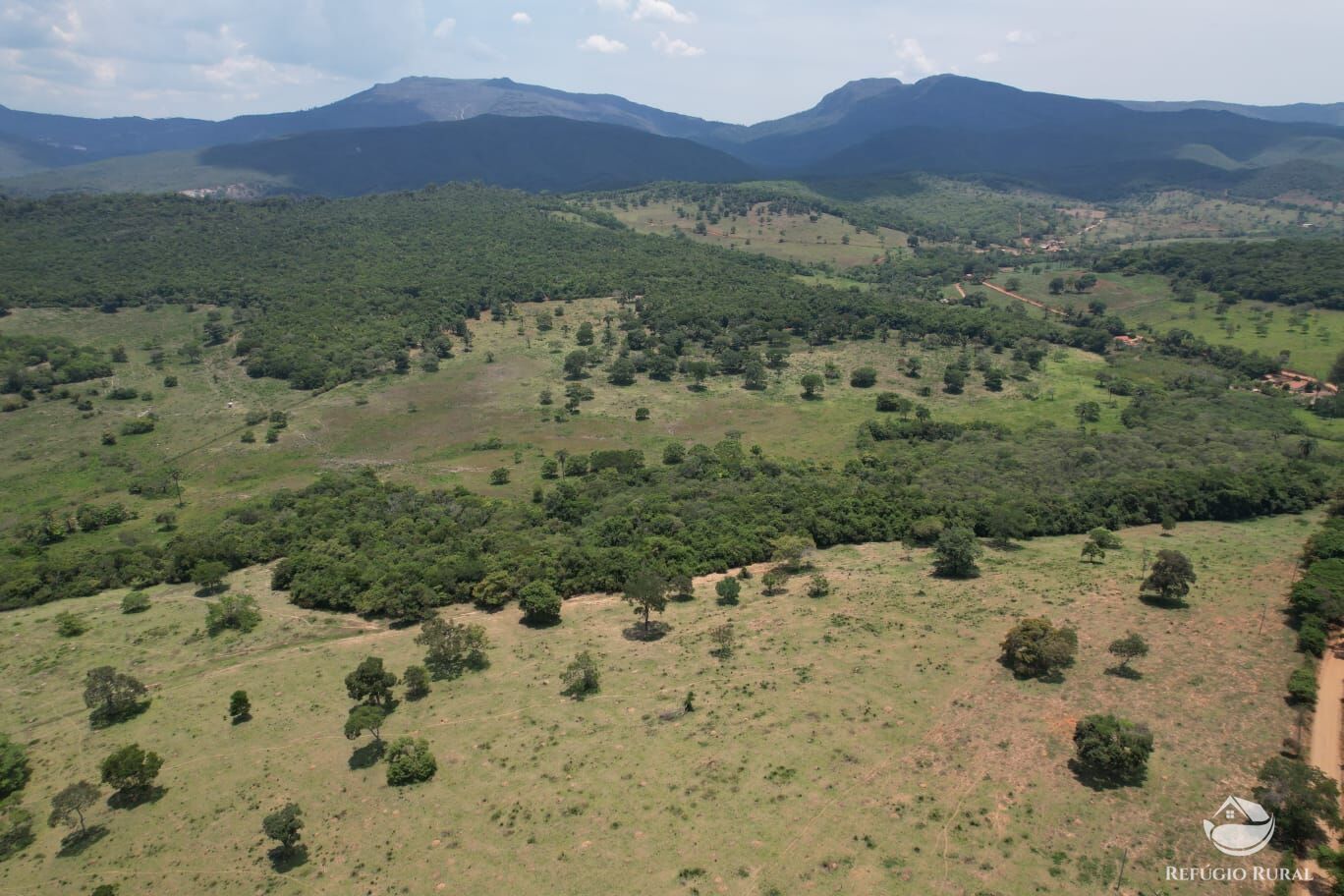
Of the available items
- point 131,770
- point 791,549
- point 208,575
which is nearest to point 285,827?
point 131,770

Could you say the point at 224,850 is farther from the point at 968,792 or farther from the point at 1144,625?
the point at 1144,625

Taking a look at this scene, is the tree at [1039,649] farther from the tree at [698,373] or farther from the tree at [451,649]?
the tree at [698,373]

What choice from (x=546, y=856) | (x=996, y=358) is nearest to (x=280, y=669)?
(x=546, y=856)

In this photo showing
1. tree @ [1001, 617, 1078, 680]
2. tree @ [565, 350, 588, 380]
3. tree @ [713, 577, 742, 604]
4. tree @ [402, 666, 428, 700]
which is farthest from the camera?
tree @ [565, 350, 588, 380]

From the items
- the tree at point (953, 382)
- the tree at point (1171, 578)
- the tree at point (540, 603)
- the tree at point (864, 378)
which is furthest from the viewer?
the tree at point (864, 378)

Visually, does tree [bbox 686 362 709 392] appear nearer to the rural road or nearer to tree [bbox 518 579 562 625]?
tree [bbox 518 579 562 625]

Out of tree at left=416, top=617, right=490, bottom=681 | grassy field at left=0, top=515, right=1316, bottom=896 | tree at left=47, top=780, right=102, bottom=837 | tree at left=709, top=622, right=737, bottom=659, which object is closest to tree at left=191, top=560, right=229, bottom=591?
grassy field at left=0, top=515, right=1316, bottom=896

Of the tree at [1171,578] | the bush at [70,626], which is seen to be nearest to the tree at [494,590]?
the bush at [70,626]
